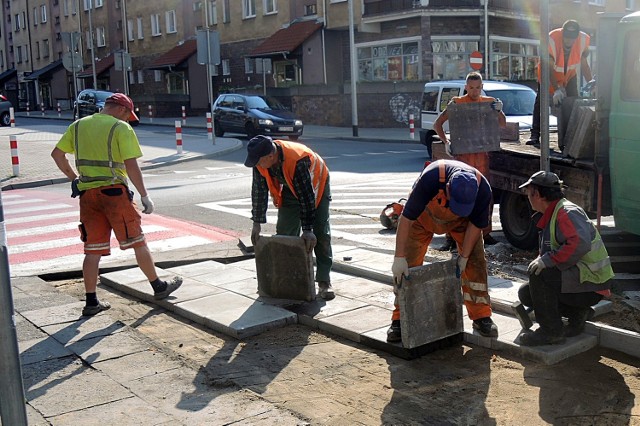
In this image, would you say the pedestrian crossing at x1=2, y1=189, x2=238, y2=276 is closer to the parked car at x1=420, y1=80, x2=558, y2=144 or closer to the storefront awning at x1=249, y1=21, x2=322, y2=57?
the parked car at x1=420, y1=80, x2=558, y2=144

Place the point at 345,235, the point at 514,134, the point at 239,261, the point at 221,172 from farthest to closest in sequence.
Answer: the point at 221,172 < the point at 345,235 < the point at 514,134 < the point at 239,261

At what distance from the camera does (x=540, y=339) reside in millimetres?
5492

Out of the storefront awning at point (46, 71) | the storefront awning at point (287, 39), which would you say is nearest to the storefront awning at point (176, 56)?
the storefront awning at point (287, 39)

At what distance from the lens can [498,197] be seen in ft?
30.8

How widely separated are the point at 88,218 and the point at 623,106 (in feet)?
16.0

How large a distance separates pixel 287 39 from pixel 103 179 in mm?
33630

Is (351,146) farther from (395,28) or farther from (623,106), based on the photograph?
(623,106)

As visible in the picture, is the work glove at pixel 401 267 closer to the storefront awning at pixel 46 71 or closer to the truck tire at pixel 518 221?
the truck tire at pixel 518 221

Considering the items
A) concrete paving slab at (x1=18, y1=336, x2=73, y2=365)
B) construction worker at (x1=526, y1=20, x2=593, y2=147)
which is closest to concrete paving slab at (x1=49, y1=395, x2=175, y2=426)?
concrete paving slab at (x1=18, y1=336, x2=73, y2=365)

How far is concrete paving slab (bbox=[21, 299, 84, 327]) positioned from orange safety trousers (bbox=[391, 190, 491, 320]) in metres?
2.80

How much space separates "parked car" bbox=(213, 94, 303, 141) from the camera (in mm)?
27219

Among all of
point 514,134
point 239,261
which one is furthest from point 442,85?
point 239,261

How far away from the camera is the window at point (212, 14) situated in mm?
47562

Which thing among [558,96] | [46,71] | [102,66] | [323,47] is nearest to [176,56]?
[102,66]
